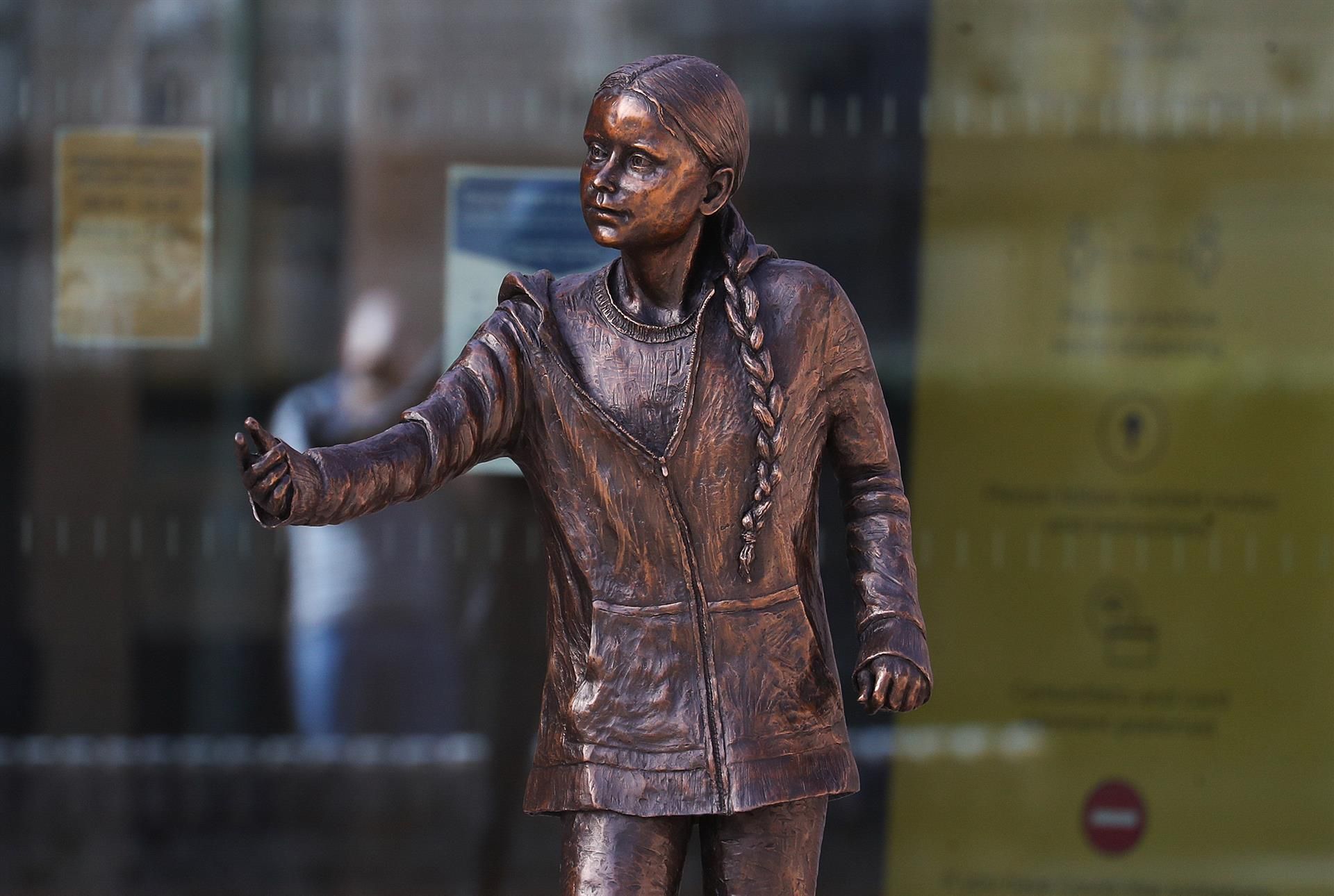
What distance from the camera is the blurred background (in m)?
3.96

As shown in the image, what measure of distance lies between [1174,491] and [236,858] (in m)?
2.47

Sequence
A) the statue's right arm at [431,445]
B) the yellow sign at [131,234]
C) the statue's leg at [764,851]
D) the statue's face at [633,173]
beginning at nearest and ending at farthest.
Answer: the statue's right arm at [431,445] → the statue's face at [633,173] → the statue's leg at [764,851] → the yellow sign at [131,234]

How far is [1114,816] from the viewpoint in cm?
404

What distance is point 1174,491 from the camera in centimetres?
401

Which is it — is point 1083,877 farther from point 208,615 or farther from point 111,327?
point 111,327

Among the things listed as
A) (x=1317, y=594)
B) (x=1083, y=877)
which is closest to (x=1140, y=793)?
(x=1083, y=877)

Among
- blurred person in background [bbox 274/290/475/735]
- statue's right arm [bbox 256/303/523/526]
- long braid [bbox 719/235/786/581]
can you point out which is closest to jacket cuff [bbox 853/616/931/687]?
long braid [bbox 719/235/786/581]

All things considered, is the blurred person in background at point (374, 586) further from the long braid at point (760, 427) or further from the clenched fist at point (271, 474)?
the clenched fist at point (271, 474)

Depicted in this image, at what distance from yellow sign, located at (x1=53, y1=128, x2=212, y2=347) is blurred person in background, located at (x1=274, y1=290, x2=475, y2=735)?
0.37 meters

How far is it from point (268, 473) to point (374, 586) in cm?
206

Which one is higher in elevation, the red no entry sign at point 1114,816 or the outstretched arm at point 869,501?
the outstretched arm at point 869,501

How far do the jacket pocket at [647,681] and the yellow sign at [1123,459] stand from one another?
1.87m

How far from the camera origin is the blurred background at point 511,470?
396 centimetres

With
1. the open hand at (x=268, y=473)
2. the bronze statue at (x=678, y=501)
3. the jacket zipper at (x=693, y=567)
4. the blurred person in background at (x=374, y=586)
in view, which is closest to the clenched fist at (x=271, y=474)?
the open hand at (x=268, y=473)
